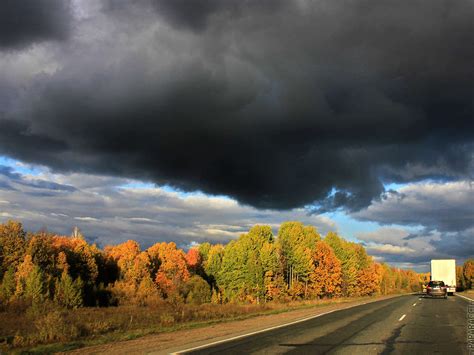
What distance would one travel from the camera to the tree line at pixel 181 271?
210 feet

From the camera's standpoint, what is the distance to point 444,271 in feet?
186

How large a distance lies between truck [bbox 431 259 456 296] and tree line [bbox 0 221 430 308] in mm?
21573

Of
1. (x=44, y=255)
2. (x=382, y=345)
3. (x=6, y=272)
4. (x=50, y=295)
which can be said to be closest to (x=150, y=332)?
(x=382, y=345)

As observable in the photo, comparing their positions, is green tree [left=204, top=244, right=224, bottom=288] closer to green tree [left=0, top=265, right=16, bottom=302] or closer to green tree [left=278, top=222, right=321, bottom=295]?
green tree [left=278, top=222, right=321, bottom=295]

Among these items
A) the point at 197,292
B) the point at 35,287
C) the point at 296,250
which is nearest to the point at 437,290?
the point at 296,250

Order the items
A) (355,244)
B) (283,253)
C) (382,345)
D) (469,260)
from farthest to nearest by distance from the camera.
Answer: (469,260), (355,244), (283,253), (382,345)

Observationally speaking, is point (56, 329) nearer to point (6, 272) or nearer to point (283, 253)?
point (6, 272)

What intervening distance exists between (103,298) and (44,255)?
15.3 meters

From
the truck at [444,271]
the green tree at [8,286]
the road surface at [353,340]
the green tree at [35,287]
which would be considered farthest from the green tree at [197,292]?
the road surface at [353,340]

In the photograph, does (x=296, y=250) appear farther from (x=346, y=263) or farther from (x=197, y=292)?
(x=197, y=292)

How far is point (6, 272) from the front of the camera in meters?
63.5

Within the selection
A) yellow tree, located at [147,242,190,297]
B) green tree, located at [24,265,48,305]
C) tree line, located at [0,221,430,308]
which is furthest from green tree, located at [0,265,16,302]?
yellow tree, located at [147,242,190,297]

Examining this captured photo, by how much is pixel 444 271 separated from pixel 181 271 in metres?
61.0

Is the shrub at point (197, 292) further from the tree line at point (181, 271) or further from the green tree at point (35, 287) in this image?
the green tree at point (35, 287)
